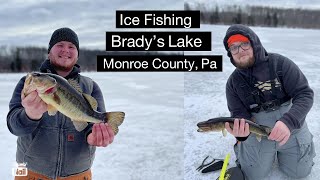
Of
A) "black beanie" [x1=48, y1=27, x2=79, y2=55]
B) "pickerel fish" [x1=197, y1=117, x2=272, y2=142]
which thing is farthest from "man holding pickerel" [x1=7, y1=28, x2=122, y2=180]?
"pickerel fish" [x1=197, y1=117, x2=272, y2=142]

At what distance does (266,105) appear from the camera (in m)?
2.88

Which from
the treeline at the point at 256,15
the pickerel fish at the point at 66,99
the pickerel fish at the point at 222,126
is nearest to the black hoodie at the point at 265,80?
the pickerel fish at the point at 222,126

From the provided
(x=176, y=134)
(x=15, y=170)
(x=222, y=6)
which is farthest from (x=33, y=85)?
(x=222, y=6)

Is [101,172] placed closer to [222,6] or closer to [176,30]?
[176,30]

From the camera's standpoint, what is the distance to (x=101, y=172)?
11.3 feet

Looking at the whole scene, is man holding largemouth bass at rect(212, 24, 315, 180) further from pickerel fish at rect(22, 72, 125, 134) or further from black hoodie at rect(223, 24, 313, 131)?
pickerel fish at rect(22, 72, 125, 134)

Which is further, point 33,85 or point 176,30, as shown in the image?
point 176,30

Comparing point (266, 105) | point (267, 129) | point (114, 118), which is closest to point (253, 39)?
point (266, 105)

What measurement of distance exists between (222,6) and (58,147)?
10.2 ft

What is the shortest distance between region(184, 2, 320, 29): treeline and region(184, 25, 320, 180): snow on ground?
190mm

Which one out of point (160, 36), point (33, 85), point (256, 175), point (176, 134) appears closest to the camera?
point (33, 85)

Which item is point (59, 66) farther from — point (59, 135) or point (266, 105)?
point (266, 105)

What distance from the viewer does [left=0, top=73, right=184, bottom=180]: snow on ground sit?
136 inches

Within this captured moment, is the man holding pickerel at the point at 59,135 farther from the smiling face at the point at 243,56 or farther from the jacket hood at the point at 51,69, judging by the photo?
the smiling face at the point at 243,56
